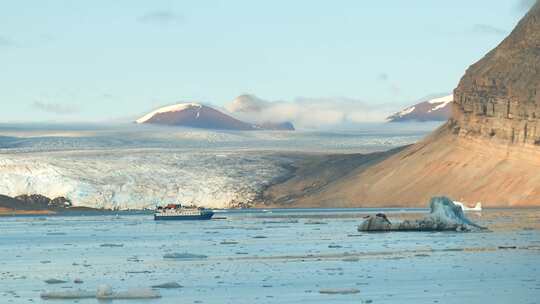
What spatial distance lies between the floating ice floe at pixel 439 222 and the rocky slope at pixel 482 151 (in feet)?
220

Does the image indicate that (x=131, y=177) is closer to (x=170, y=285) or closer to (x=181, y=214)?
(x=181, y=214)

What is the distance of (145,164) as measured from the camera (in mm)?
164750

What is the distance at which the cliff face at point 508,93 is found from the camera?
156 meters

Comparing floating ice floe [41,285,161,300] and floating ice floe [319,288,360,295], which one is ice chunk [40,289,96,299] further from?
floating ice floe [319,288,360,295]

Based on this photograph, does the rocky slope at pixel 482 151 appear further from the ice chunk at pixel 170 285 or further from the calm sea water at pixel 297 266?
the ice chunk at pixel 170 285

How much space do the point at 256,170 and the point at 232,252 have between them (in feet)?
370

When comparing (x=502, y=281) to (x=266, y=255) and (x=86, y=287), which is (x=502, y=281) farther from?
(x=266, y=255)

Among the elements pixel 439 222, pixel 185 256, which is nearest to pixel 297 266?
pixel 185 256

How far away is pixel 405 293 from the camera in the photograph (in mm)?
38250

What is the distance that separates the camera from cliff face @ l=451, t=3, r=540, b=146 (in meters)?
156

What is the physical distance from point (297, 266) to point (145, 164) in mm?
116311

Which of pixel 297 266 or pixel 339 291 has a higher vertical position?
pixel 339 291

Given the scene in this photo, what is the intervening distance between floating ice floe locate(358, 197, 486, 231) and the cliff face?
3015 inches

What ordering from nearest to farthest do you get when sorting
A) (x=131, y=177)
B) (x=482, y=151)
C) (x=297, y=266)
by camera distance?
(x=297, y=266) < (x=482, y=151) < (x=131, y=177)
